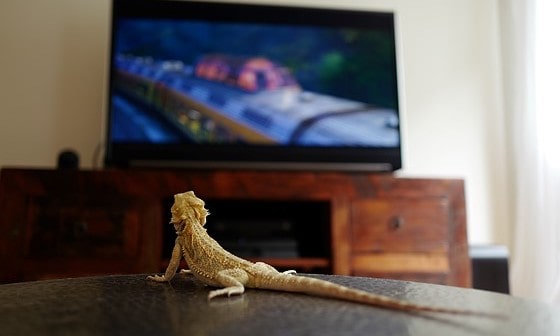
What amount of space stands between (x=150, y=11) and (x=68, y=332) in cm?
202

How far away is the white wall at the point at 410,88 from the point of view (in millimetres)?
2426

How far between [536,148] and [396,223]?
0.94 meters

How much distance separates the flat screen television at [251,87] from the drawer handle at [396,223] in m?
0.33

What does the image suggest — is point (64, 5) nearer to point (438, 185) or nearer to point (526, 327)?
point (438, 185)

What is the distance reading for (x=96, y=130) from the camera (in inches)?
96.6

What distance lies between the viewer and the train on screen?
220 cm

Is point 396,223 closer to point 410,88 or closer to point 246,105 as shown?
point 246,105

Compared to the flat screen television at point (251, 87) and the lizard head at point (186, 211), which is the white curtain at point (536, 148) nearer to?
the flat screen television at point (251, 87)

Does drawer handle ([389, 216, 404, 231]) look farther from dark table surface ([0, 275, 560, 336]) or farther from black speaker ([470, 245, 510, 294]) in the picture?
dark table surface ([0, 275, 560, 336])

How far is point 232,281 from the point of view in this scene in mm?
692

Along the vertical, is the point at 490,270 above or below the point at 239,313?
below

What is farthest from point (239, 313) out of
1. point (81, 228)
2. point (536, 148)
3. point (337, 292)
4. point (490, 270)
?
point (536, 148)

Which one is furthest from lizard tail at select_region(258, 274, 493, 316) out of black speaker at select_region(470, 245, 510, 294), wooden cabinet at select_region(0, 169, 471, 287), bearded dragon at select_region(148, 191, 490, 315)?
black speaker at select_region(470, 245, 510, 294)

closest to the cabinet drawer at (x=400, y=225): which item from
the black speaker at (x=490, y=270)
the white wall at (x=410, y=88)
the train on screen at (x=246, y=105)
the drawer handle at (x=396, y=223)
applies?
the drawer handle at (x=396, y=223)
